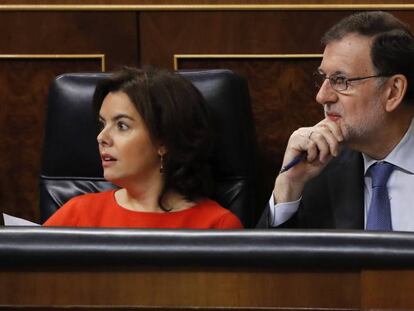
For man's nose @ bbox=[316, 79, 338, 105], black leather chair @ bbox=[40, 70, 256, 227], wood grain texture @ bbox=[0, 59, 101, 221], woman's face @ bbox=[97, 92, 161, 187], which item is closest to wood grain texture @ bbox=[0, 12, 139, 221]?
wood grain texture @ bbox=[0, 59, 101, 221]

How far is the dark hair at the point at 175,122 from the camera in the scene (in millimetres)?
1417

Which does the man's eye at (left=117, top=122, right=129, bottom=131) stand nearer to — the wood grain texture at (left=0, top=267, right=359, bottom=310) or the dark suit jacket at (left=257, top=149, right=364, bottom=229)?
the dark suit jacket at (left=257, top=149, right=364, bottom=229)

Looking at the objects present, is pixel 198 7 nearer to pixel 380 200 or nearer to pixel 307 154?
pixel 307 154

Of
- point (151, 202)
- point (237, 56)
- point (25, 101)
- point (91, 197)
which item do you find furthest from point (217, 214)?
point (25, 101)

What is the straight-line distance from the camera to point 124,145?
1.40 meters

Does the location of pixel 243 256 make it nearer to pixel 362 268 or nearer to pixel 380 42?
pixel 362 268

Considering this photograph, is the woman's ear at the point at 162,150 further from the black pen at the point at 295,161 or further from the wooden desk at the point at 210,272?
the wooden desk at the point at 210,272

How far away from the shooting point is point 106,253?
0.77 meters

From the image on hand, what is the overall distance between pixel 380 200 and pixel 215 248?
2.11 ft

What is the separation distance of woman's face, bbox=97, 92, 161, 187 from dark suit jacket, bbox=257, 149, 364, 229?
0.20m

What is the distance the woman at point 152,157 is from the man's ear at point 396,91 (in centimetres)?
29

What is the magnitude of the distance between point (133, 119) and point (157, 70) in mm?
102

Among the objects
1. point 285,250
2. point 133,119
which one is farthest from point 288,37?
point 285,250

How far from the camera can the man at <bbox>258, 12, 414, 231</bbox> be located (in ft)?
4.51
